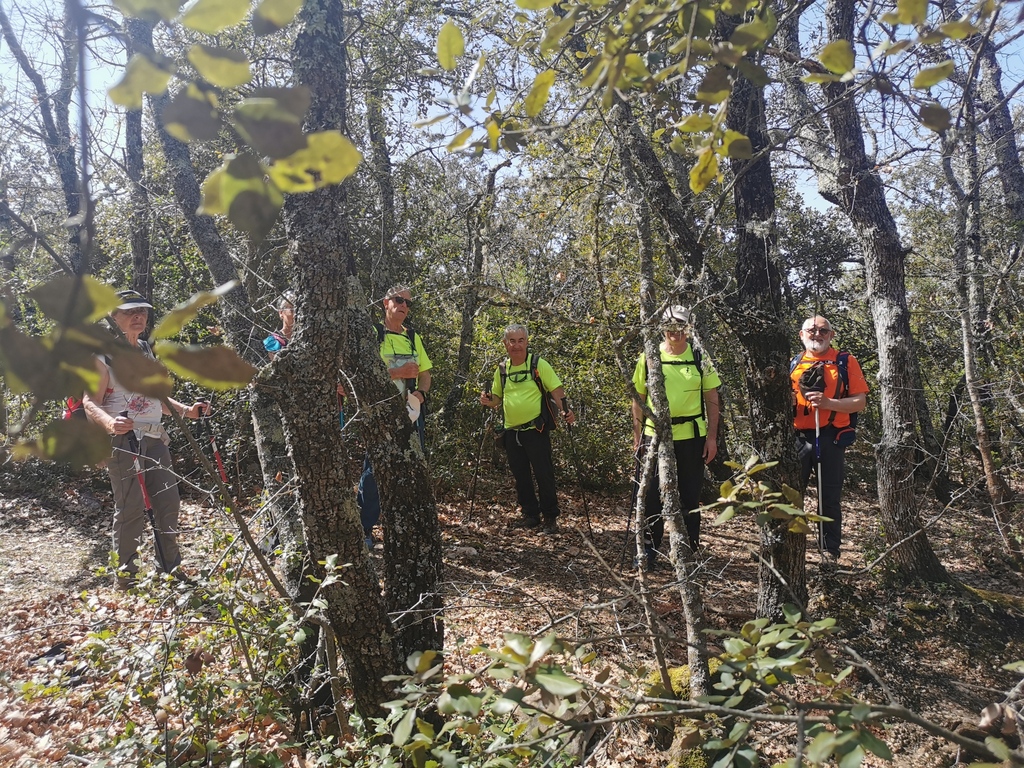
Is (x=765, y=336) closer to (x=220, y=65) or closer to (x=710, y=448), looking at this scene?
(x=710, y=448)

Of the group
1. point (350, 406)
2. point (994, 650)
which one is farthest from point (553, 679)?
point (994, 650)

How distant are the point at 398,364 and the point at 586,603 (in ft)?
7.52

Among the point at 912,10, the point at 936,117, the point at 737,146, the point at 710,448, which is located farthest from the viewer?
the point at 710,448

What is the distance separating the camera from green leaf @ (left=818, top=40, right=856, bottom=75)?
100 cm

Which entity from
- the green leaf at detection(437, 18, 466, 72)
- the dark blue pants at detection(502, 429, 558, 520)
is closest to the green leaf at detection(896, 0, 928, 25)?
the green leaf at detection(437, 18, 466, 72)

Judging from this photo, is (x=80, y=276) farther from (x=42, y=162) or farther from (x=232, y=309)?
(x=42, y=162)

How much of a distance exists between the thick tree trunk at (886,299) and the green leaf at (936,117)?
13.0ft

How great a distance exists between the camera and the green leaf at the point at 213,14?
645mm

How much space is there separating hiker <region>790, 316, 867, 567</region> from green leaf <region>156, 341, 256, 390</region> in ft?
16.1

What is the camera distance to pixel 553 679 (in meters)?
1.03

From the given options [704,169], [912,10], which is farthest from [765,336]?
[912,10]

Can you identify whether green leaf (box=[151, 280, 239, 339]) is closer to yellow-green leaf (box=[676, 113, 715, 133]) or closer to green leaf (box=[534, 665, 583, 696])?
green leaf (box=[534, 665, 583, 696])

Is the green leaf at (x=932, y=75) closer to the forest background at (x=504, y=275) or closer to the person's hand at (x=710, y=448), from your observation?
the forest background at (x=504, y=275)

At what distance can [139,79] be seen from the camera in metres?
0.69
